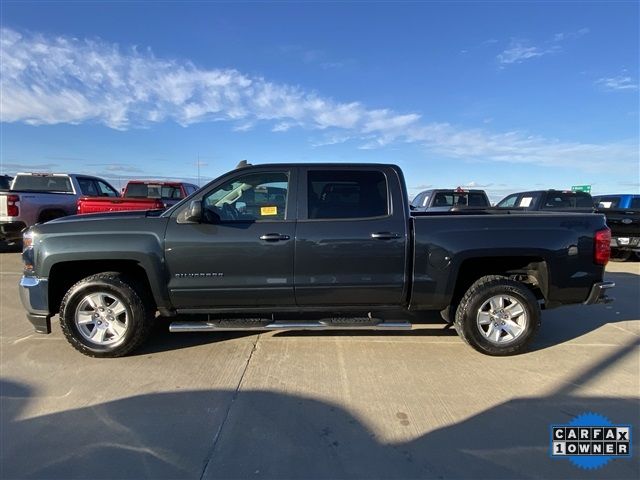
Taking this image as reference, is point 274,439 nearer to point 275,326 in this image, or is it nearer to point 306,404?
point 306,404

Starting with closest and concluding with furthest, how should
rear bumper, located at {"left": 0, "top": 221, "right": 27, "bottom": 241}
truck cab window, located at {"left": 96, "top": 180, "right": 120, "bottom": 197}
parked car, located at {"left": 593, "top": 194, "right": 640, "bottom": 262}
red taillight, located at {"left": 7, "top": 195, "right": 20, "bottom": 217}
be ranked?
red taillight, located at {"left": 7, "top": 195, "right": 20, "bottom": 217}
rear bumper, located at {"left": 0, "top": 221, "right": 27, "bottom": 241}
parked car, located at {"left": 593, "top": 194, "right": 640, "bottom": 262}
truck cab window, located at {"left": 96, "top": 180, "right": 120, "bottom": 197}

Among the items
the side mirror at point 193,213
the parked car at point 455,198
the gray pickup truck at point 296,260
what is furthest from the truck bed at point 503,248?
the parked car at point 455,198

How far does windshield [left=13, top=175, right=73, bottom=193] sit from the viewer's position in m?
10.8

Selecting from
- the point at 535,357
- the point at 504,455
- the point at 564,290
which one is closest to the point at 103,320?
the point at 504,455

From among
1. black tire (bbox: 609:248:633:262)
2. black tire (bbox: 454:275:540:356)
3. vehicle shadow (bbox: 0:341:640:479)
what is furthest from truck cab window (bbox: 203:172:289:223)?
black tire (bbox: 609:248:633:262)

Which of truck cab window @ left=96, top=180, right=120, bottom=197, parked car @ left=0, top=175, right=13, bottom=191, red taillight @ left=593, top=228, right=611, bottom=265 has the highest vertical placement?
parked car @ left=0, top=175, right=13, bottom=191

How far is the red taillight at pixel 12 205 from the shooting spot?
9.01 meters

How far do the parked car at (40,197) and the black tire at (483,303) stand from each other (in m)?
9.80

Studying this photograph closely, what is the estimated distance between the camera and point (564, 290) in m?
4.20

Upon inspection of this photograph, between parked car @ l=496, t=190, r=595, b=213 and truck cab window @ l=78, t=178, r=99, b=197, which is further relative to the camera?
truck cab window @ l=78, t=178, r=99, b=197

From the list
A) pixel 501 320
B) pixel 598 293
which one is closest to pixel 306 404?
pixel 501 320

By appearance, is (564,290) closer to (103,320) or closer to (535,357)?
(535,357)

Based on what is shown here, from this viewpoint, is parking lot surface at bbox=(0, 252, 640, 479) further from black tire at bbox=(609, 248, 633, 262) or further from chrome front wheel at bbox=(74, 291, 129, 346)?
black tire at bbox=(609, 248, 633, 262)

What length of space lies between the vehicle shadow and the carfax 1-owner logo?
6cm
